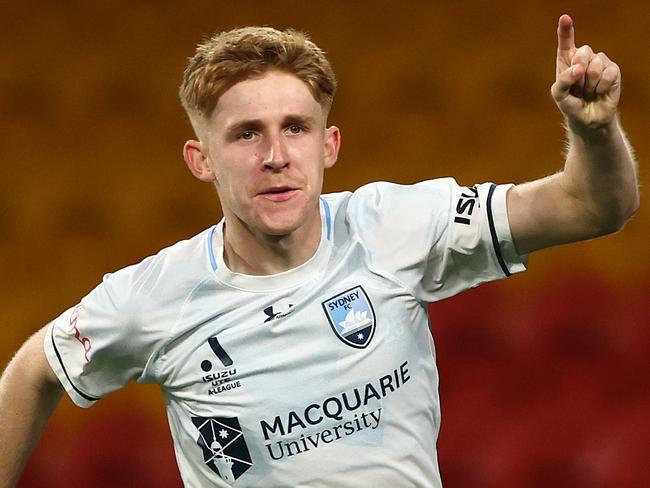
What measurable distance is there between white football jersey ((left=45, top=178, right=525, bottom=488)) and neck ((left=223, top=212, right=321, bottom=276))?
0.01 metres

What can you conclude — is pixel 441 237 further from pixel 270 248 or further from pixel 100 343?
pixel 100 343

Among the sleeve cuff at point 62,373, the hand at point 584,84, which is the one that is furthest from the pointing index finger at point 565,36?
the sleeve cuff at point 62,373

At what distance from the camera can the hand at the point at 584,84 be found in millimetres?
1380

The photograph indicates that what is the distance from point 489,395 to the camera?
335cm

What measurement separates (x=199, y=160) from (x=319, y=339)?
0.33 metres

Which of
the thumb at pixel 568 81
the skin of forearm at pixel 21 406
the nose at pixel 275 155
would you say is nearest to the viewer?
the thumb at pixel 568 81

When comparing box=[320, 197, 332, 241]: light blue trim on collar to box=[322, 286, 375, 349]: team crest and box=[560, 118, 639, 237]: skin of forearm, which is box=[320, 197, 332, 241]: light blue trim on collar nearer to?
box=[322, 286, 375, 349]: team crest

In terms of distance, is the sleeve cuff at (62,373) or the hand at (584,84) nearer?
the hand at (584,84)

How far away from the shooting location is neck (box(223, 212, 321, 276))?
167cm

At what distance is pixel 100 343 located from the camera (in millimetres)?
1714

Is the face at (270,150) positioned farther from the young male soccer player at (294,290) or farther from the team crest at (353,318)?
the team crest at (353,318)

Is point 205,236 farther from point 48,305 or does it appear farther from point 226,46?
point 48,305

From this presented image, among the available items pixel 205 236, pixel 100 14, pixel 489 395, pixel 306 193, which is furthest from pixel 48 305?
pixel 306 193

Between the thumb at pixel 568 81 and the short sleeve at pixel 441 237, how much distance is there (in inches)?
8.9
